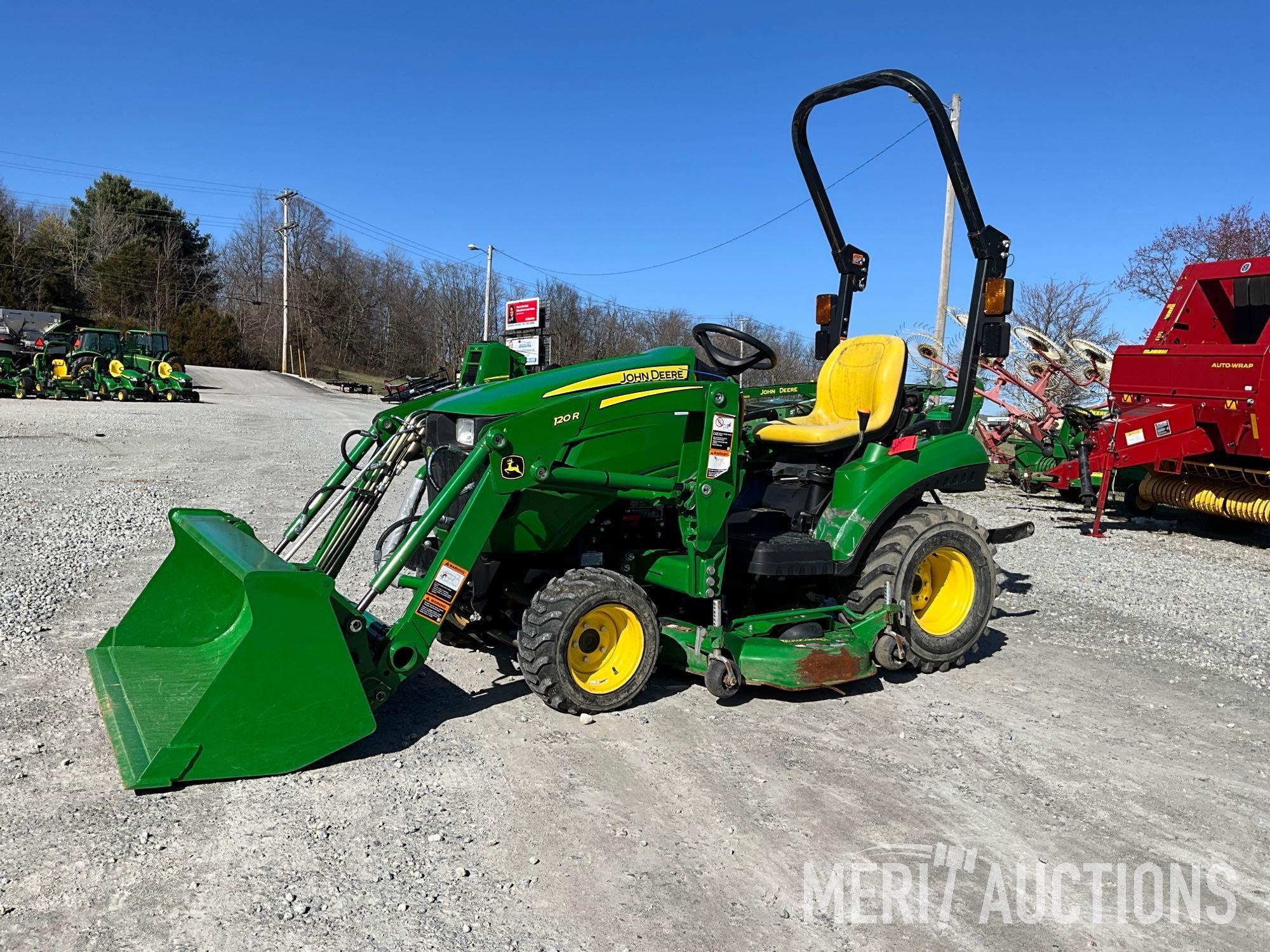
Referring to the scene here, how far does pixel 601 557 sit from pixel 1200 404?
7906 mm

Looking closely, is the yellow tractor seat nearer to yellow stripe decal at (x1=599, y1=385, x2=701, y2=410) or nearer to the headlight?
yellow stripe decal at (x1=599, y1=385, x2=701, y2=410)

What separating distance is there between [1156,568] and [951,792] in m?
5.93

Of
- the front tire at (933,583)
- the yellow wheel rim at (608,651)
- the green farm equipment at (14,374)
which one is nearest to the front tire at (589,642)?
the yellow wheel rim at (608,651)

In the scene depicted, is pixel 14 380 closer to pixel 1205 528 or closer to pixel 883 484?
pixel 883 484

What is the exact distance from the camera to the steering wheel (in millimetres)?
4828

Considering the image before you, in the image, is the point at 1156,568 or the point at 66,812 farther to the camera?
the point at 1156,568

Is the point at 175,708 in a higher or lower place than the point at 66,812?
higher

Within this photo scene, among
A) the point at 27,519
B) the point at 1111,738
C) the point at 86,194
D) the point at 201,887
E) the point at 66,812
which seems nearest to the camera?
the point at 201,887

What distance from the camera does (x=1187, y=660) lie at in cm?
572

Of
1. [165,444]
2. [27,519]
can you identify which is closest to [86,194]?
[165,444]

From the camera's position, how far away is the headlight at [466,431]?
162 inches

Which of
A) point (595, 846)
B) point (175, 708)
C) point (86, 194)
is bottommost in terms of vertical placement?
point (595, 846)

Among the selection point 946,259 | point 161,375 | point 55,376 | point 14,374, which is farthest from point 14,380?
point 946,259

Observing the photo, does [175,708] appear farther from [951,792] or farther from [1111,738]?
[1111,738]
